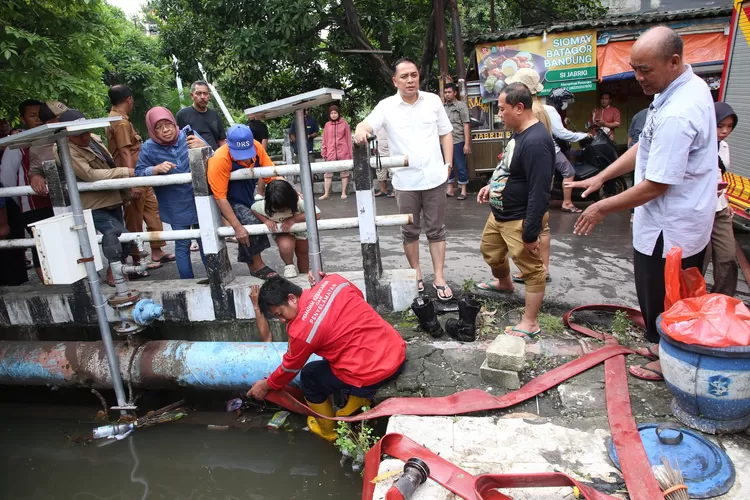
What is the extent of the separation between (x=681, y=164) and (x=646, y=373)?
1298 millimetres

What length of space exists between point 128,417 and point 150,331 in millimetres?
794

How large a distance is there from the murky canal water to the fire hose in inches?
16.5

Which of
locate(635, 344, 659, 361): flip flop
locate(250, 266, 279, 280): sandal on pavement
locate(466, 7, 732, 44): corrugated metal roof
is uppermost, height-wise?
locate(466, 7, 732, 44): corrugated metal roof

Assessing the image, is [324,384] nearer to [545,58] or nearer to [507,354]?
[507,354]

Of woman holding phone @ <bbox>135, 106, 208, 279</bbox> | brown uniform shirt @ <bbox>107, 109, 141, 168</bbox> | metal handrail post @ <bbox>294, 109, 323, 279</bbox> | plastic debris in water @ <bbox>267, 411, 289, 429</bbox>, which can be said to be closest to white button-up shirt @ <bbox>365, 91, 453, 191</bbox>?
metal handrail post @ <bbox>294, 109, 323, 279</bbox>

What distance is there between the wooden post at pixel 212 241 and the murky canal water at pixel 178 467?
41.0 inches

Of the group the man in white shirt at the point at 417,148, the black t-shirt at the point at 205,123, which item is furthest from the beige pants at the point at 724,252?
the black t-shirt at the point at 205,123

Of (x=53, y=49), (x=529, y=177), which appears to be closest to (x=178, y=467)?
(x=529, y=177)

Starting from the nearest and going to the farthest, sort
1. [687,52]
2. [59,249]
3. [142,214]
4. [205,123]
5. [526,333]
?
[59,249] < [526,333] < [142,214] < [205,123] < [687,52]

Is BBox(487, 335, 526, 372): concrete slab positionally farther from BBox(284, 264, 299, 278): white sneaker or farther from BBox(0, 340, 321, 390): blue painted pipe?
BBox(284, 264, 299, 278): white sneaker

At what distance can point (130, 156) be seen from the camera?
220 inches

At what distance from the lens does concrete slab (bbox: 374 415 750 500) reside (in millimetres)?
A: 2541

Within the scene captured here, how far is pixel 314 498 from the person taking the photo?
11.3 feet

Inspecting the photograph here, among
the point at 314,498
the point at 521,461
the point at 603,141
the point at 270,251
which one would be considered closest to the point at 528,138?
the point at 521,461
